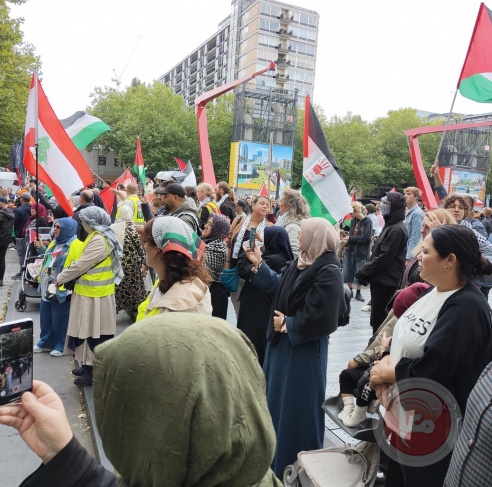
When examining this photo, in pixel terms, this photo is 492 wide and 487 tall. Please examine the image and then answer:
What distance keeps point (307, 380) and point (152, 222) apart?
152 cm

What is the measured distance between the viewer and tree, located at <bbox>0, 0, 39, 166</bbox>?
17750 millimetres

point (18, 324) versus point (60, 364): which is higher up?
point (18, 324)

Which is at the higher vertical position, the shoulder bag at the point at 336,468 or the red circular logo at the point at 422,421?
the red circular logo at the point at 422,421

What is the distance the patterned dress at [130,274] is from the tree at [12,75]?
1326 cm

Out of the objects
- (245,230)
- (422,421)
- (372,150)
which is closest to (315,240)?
(422,421)

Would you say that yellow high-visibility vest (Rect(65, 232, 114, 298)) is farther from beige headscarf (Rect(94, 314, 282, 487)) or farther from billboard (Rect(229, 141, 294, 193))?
billboard (Rect(229, 141, 294, 193))

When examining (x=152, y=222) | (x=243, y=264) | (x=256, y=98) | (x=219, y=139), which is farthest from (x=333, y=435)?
(x=219, y=139)

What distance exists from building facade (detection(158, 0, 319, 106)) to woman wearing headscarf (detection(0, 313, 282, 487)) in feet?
241

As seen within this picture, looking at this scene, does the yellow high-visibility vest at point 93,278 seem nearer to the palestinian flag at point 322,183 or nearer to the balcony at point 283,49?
the palestinian flag at point 322,183

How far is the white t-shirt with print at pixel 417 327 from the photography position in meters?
2.35

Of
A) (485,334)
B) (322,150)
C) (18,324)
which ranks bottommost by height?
(485,334)

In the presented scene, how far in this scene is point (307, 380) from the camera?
128 inches

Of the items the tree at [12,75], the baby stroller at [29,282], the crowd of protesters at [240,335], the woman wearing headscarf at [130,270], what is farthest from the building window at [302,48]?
the woman wearing headscarf at [130,270]

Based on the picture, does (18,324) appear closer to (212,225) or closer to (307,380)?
(307,380)
